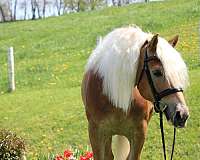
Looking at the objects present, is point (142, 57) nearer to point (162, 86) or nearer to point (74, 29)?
point (162, 86)

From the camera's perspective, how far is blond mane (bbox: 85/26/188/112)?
400 cm

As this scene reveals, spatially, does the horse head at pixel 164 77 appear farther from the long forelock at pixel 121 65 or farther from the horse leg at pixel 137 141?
the horse leg at pixel 137 141

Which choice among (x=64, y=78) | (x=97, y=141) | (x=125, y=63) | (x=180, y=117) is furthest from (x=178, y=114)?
(x=64, y=78)

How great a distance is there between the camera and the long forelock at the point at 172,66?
3912mm

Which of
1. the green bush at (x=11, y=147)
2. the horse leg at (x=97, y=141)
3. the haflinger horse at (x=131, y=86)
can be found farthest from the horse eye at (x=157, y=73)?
the green bush at (x=11, y=147)

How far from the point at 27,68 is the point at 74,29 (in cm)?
695

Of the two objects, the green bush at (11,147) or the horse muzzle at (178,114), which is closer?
the horse muzzle at (178,114)

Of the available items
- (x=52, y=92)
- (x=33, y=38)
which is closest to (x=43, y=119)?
(x=52, y=92)

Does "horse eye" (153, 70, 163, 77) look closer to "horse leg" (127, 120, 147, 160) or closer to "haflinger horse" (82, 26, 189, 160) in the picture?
"haflinger horse" (82, 26, 189, 160)

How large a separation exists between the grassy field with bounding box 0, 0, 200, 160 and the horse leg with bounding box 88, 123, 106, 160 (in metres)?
2.51

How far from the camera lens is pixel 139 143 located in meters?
4.46

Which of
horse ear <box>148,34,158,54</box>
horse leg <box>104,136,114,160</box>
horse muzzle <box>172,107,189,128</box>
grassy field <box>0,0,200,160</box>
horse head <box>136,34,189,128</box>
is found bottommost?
grassy field <box>0,0,200,160</box>

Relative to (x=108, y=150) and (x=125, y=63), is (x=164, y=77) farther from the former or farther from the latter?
(x=108, y=150)

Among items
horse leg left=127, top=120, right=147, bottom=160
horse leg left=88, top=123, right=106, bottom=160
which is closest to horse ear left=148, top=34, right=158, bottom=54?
horse leg left=127, top=120, right=147, bottom=160
